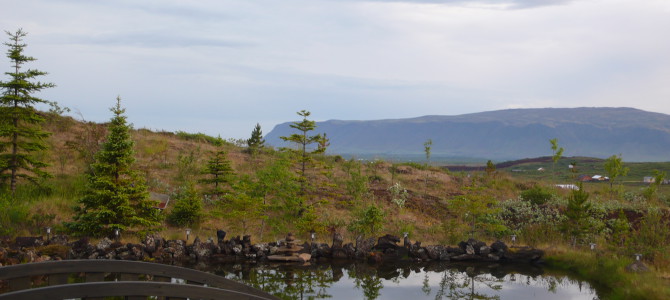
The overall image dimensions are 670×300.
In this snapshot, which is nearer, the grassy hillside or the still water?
the still water

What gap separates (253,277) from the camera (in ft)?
46.5

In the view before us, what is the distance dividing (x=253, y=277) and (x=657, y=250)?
1180 centimetres

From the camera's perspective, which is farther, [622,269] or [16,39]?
[16,39]

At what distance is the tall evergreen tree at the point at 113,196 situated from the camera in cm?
1628

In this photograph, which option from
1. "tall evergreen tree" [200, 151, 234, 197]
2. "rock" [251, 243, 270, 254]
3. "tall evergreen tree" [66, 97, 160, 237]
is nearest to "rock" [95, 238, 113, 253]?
"tall evergreen tree" [66, 97, 160, 237]

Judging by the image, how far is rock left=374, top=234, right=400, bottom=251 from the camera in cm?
1745

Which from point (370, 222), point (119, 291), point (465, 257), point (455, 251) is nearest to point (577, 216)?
point (465, 257)

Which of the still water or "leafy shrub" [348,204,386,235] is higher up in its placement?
"leafy shrub" [348,204,386,235]

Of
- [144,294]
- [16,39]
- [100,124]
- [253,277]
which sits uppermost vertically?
[16,39]

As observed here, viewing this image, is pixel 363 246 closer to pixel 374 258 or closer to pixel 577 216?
pixel 374 258

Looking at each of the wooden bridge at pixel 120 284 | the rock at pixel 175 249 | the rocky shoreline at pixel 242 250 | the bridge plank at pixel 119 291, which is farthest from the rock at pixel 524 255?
the bridge plank at pixel 119 291

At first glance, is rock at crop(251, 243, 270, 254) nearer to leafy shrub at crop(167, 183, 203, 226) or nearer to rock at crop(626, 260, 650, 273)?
leafy shrub at crop(167, 183, 203, 226)

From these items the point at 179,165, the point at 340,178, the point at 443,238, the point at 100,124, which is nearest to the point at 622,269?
the point at 443,238

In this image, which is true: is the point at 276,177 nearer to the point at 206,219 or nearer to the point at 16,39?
the point at 206,219
